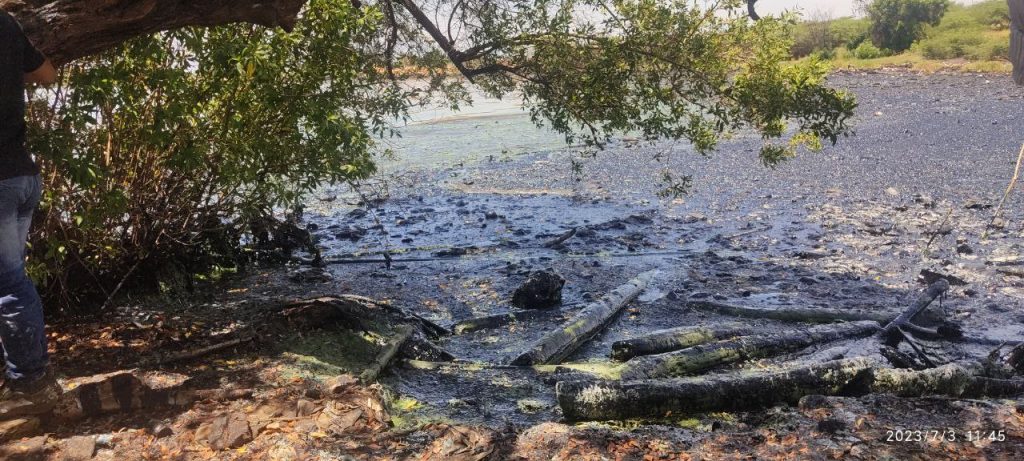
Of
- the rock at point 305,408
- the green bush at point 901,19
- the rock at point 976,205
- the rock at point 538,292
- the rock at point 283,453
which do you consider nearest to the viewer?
the rock at point 283,453

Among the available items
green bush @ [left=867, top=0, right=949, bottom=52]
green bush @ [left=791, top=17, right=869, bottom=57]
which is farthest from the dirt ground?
green bush @ [left=791, top=17, right=869, bottom=57]

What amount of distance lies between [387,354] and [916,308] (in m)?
5.23

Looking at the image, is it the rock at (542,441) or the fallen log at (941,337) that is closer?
the rock at (542,441)

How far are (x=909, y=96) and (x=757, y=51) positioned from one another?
28.1 metres

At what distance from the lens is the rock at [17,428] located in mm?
4441

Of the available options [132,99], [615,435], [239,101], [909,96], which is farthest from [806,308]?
[909,96]

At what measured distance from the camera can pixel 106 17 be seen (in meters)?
4.79

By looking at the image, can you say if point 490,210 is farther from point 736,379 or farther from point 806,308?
point 736,379

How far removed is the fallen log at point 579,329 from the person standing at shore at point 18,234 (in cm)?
354

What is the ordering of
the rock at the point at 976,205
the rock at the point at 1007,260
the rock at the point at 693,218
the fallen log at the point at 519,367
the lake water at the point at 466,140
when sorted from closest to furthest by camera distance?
the fallen log at the point at 519,367 → the rock at the point at 1007,260 → the rock at the point at 976,205 → the rock at the point at 693,218 → the lake water at the point at 466,140

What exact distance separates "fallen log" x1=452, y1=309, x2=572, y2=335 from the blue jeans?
4363mm

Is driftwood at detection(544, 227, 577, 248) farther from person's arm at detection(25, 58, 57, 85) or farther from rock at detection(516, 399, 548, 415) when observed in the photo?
person's arm at detection(25, 58, 57, 85)

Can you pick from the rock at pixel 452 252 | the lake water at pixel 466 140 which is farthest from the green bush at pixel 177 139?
the lake water at pixel 466 140

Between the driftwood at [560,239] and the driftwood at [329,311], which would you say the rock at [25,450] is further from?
the driftwood at [560,239]
